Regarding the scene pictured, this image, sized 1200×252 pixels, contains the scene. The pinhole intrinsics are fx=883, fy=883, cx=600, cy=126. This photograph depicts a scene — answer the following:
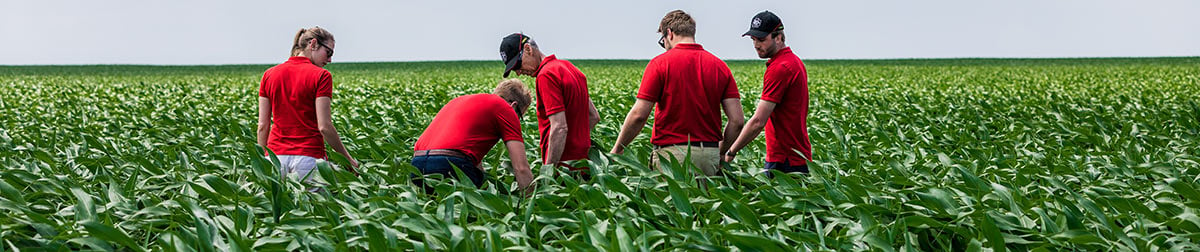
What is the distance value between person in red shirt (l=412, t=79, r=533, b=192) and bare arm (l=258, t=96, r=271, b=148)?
36.4 inches

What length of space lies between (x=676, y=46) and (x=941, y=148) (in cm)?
527

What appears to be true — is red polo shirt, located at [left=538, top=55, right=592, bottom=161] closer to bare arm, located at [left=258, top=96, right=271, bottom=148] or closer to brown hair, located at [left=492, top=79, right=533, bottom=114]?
brown hair, located at [left=492, top=79, right=533, bottom=114]

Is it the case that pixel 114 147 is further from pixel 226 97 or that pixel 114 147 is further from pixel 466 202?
pixel 226 97

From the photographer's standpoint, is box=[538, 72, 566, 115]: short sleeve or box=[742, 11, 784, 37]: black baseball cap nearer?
box=[538, 72, 566, 115]: short sleeve

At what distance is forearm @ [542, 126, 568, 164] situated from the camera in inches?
164

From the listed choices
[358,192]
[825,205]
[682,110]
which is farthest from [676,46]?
[358,192]

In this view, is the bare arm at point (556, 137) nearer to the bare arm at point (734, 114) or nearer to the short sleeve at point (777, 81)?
the bare arm at point (734, 114)

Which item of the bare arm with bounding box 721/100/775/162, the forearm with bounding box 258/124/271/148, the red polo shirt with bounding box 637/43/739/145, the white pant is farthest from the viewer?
the forearm with bounding box 258/124/271/148

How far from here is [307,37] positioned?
448 centimetres

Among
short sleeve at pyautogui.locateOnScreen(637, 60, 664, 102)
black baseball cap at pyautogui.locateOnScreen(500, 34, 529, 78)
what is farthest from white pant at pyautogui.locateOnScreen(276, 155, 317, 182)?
short sleeve at pyautogui.locateOnScreen(637, 60, 664, 102)

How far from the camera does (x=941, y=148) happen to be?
28.1 ft

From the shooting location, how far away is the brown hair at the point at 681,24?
4242 millimetres

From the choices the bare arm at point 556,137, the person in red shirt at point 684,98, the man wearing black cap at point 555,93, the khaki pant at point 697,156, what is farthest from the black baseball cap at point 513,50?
the khaki pant at point 697,156

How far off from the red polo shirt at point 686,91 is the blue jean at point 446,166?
35.3 inches
